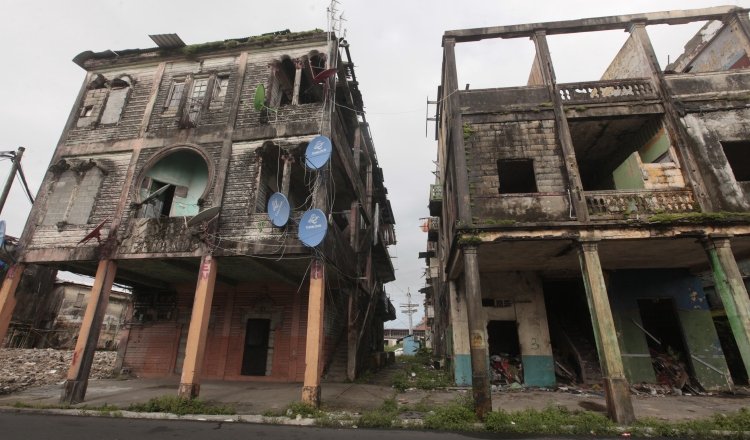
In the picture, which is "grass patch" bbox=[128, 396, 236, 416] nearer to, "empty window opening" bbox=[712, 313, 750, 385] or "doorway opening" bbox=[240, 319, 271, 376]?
"doorway opening" bbox=[240, 319, 271, 376]

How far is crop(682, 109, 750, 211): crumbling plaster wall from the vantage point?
913 cm

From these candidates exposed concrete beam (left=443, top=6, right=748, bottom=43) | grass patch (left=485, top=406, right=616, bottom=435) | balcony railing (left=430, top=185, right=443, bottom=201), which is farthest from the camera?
balcony railing (left=430, top=185, right=443, bottom=201)

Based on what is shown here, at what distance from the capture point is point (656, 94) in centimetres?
1034

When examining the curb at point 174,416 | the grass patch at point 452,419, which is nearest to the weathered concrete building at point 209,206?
the curb at point 174,416

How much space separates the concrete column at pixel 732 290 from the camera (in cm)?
793

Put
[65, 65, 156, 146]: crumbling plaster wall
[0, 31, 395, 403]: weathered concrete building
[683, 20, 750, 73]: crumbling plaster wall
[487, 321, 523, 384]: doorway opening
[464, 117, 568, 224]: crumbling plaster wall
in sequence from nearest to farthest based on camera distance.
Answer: [464, 117, 568, 224]: crumbling plaster wall < [0, 31, 395, 403]: weathered concrete building < [683, 20, 750, 73]: crumbling plaster wall < [487, 321, 523, 384]: doorway opening < [65, 65, 156, 146]: crumbling plaster wall

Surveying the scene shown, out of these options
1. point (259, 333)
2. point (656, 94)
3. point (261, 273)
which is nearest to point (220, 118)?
point (261, 273)

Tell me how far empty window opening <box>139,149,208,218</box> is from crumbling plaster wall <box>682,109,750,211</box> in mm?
14942

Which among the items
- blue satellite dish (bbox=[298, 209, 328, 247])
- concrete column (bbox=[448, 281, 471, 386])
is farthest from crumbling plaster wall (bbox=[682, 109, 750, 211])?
blue satellite dish (bbox=[298, 209, 328, 247])

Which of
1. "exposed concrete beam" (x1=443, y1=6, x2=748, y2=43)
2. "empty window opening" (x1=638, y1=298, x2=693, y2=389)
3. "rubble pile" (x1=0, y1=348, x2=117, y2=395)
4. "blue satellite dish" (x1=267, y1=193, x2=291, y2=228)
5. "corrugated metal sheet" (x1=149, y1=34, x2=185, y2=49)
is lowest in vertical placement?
"rubble pile" (x1=0, y1=348, x2=117, y2=395)

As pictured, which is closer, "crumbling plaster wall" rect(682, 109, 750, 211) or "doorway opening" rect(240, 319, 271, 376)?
"crumbling plaster wall" rect(682, 109, 750, 211)

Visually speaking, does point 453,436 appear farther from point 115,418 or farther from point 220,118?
point 220,118

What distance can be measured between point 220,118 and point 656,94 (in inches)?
536

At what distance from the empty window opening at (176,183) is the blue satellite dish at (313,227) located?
5.05m
